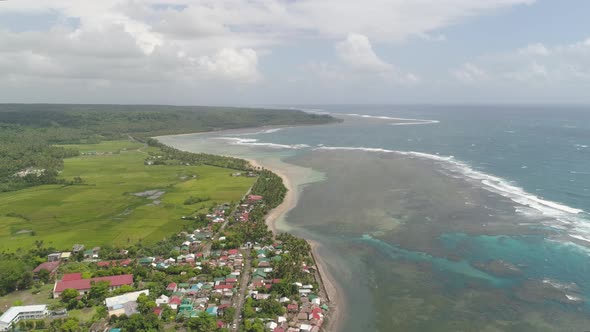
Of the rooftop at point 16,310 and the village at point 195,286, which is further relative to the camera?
the village at point 195,286

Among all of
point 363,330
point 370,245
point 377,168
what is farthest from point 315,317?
point 377,168

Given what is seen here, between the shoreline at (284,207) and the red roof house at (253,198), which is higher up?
the red roof house at (253,198)

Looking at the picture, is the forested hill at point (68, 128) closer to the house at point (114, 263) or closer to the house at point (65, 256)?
the house at point (65, 256)

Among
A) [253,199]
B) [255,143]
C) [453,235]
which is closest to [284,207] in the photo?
[253,199]

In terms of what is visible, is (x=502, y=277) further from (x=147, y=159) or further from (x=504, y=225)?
(x=147, y=159)

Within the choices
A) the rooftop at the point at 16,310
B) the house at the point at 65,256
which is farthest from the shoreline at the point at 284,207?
the rooftop at the point at 16,310

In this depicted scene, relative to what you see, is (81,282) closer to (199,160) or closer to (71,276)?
(71,276)

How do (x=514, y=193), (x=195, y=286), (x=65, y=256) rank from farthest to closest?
1. (x=514, y=193)
2. (x=65, y=256)
3. (x=195, y=286)
